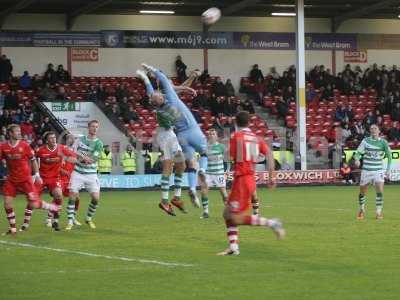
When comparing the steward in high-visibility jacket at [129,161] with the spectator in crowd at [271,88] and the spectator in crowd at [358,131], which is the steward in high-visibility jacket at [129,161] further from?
the spectator in crowd at [271,88]

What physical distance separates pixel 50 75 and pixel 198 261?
31.8m

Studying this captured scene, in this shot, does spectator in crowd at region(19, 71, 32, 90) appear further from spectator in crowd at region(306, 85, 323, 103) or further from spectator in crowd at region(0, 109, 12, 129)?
spectator in crowd at region(306, 85, 323, 103)

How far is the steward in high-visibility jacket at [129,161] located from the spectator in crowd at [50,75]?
321 inches

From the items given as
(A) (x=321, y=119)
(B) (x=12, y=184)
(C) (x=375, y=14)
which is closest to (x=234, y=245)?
(B) (x=12, y=184)

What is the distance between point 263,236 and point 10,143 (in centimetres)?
521

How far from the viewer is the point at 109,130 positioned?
4153 centimetres

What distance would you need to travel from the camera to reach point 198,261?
46.7 feet

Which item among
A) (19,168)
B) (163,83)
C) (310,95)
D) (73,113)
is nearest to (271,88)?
(310,95)

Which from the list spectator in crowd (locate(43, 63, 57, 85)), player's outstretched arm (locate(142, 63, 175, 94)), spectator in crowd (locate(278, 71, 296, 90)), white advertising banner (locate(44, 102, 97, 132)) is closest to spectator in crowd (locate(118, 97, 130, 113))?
white advertising banner (locate(44, 102, 97, 132))

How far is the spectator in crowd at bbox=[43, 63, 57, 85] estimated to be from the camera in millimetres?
44409

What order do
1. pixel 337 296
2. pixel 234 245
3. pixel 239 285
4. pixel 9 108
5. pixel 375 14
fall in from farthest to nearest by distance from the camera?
pixel 375 14
pixel 9 108
pixel 234 245
pixel 239 285
pixel 337 296

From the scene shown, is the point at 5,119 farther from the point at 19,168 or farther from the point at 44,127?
the point at 19,168

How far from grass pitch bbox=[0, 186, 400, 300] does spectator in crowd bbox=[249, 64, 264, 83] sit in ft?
87.1

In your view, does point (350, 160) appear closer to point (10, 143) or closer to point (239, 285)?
point (10, 143)
